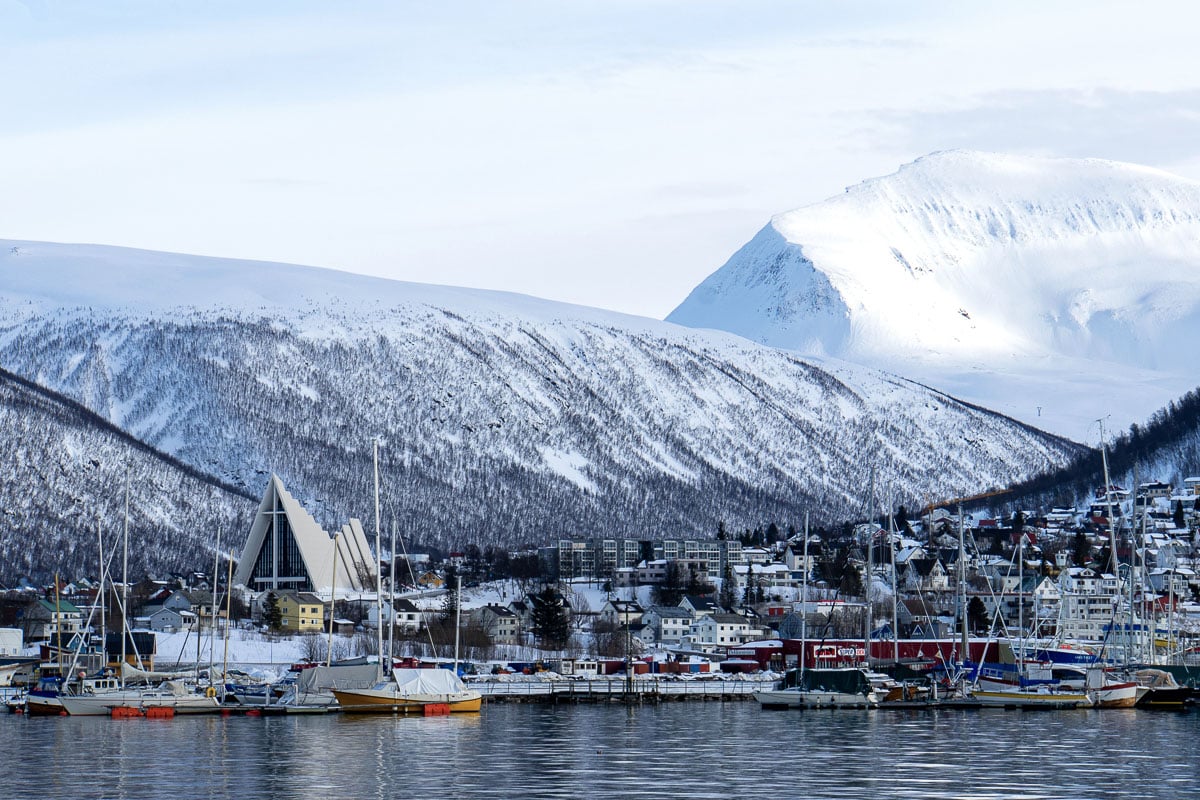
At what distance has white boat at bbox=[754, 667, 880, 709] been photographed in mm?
97625

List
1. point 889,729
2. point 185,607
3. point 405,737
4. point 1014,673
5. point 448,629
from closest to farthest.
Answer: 1. point 405,737
2. point 889,729
3. point 1014,673
4. point 448,629
5. point 185,607

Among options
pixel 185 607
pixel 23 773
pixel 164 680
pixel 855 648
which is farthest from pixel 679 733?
pixel 185 607

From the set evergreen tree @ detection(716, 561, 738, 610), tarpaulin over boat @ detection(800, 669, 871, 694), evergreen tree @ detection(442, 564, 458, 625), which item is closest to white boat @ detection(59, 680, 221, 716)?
tarpaulin over boat @ detection(800, 669, 871, 694)

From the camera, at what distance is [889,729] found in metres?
81.1

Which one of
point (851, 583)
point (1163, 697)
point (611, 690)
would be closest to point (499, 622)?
point (851, 583)

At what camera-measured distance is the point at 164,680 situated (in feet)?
336

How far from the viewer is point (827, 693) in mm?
98062

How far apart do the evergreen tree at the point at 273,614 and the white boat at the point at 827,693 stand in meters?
54.9

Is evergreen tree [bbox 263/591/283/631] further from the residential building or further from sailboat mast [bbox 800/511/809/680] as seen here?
sailboat mast [bbox 800/511/809/680]

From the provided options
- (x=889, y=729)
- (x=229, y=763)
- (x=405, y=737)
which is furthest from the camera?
(x=889, y=729)

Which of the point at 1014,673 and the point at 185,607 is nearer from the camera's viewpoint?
the point at 1014,673

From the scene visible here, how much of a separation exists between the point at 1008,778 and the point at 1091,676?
4388cm

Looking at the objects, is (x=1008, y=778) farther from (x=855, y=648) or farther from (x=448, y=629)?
(x=448, y=629)

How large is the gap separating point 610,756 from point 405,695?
24939 mm
